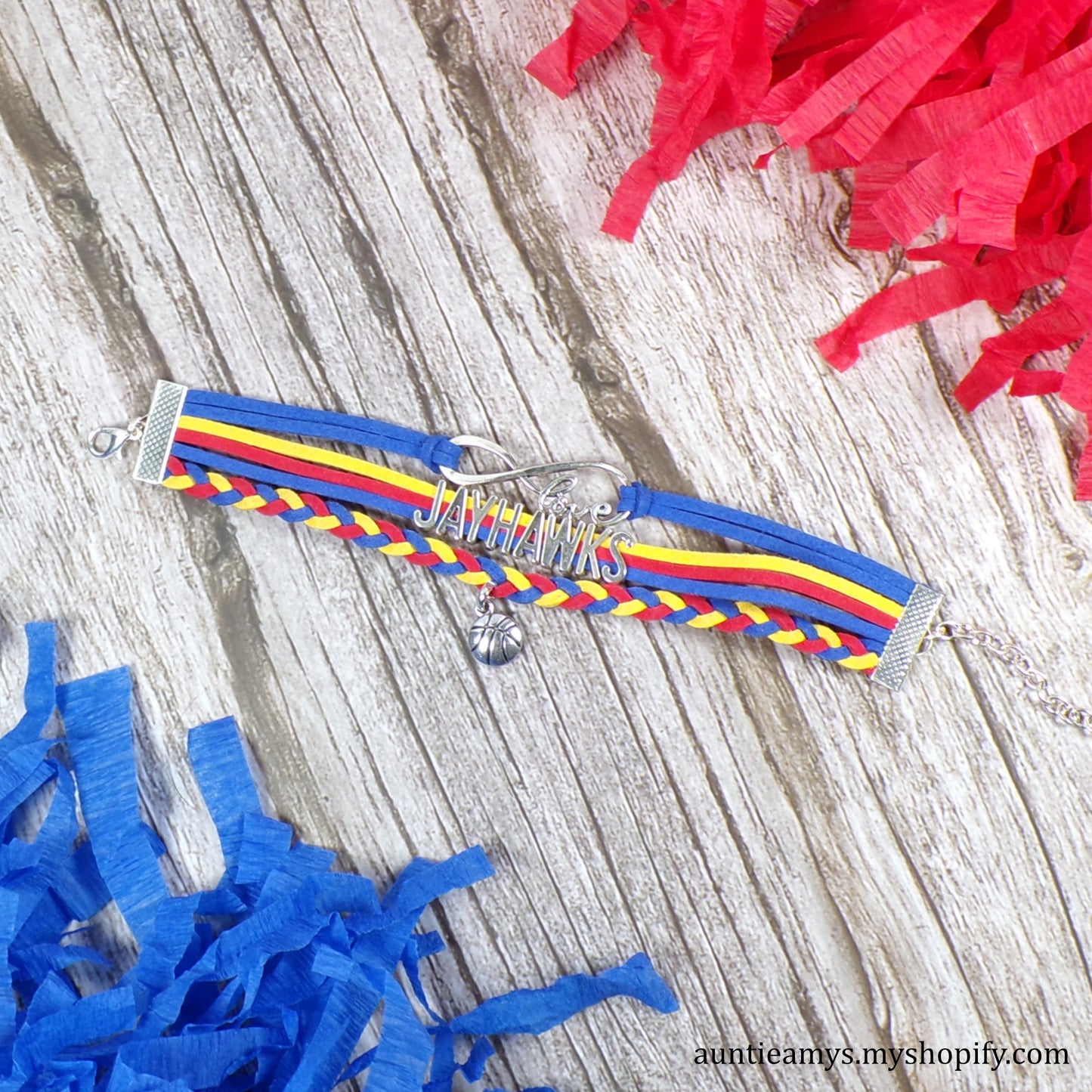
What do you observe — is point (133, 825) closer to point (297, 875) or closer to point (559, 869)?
point (297, 875)

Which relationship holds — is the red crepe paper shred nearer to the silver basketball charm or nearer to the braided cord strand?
the braided cord strand

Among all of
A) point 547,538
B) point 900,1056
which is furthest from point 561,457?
point 900,1056

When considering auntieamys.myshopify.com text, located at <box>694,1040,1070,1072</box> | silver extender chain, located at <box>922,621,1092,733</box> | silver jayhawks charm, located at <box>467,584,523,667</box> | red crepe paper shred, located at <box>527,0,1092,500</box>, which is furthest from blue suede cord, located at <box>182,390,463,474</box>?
auntieamys.myshopify.com text, located at <box>694,1040,1070,1072</box>

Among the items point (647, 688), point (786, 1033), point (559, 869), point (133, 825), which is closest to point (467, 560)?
point (647, 688)

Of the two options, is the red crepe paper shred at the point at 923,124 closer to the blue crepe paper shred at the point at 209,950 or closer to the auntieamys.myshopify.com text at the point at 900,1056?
the auntieamys.myshopify.com text at the point at 900,1056

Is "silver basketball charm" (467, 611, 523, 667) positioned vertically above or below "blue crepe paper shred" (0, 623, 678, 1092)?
above

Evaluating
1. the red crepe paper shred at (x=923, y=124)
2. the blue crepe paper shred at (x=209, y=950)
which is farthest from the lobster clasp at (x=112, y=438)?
the red crepe paper shred at (x=923, y=124)
